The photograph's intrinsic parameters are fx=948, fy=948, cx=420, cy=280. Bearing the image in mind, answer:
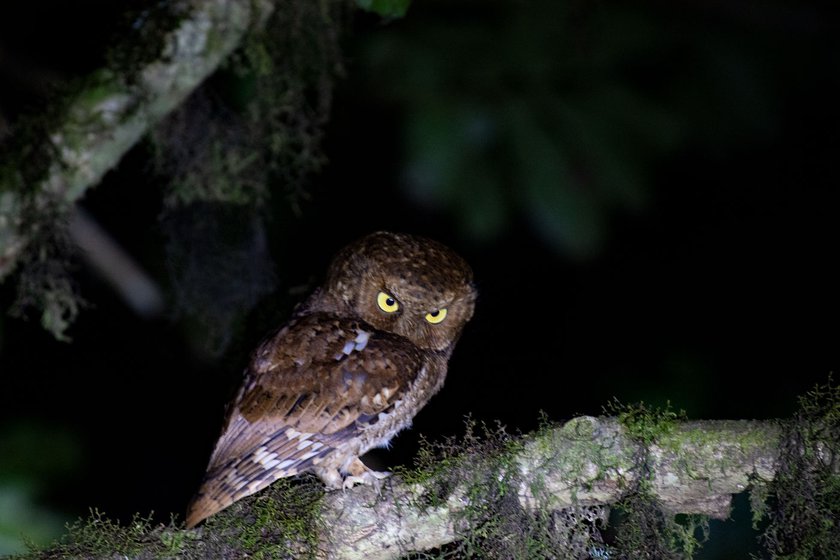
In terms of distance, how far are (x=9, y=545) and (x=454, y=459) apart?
1.48 m

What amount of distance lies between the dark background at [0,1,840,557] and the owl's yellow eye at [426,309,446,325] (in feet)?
1.49

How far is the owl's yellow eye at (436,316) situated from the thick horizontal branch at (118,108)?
809mm

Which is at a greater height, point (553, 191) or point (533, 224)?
point (553, 191)

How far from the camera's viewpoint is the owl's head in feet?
7.29

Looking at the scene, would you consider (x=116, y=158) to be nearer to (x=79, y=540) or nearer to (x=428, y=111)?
(x=79, y=540)

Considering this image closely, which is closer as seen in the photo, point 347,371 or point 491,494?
point 491,494

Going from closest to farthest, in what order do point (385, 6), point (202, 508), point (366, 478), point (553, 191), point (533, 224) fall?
point (202, 508) → point (366, 478) → point (385, 6) → point (553, 191) → point (533, 224)

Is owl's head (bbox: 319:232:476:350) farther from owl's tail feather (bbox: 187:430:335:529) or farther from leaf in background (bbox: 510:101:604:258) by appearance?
leaf in background (bbox: 510:101:604:258)

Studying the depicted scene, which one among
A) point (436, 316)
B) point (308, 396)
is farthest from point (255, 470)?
point (436, 316)

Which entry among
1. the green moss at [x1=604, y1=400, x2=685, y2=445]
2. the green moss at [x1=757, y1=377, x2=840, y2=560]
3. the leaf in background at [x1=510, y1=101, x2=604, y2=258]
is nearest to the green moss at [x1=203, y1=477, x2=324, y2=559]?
the green moss at [x1=604, y1=400, x2=685, y2=445]

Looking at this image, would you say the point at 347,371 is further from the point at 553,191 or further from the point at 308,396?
the point at 553,191

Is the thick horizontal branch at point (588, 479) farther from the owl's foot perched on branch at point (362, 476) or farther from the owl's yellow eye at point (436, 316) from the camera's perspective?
the owl's yellow eye at point (436, 316)

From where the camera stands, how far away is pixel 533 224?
3305mm

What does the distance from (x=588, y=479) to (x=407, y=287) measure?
704mm
